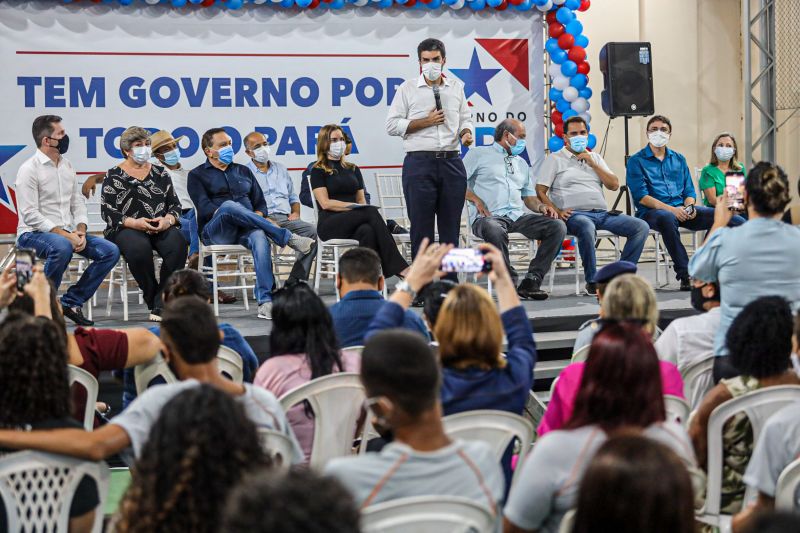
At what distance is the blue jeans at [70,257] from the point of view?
584 centimetres

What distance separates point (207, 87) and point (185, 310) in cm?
579

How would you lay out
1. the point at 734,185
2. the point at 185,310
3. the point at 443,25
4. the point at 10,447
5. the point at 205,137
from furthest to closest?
1. the point at 443,25
2. the point at 205,137
3. the point at 734,185
4. the point at 185,310
5. the point at 10,447

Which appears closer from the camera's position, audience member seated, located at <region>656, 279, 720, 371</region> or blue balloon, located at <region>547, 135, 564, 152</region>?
audience member seated, located at <region>656, 279, 720, 371</region>

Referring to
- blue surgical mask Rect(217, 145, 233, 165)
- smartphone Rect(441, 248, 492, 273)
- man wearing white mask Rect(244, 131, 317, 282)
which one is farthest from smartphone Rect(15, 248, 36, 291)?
man wearing white mask Rect(244, 131, 317, 282)

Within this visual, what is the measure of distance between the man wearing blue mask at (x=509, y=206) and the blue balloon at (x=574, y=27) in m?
1.75

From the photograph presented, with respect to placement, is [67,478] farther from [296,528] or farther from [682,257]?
[682,257]

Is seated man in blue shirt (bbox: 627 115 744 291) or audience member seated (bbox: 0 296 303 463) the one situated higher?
seated man in blue shirt (bbox: 627 115 744 291)

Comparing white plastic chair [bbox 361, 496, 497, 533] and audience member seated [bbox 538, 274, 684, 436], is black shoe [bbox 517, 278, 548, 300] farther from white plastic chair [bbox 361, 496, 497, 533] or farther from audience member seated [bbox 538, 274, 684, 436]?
white plastic chair [bbox 361, 496, 497, 533]

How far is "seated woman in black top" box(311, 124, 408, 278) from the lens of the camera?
6.56m

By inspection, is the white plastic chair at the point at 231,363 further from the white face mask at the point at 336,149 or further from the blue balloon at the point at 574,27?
the blue balloon at the point at 574,27

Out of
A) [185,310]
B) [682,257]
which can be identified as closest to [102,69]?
[682,257]

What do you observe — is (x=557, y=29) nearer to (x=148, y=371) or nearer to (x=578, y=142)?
(x=578, y=142)

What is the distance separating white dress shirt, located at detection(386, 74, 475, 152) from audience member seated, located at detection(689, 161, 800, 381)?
105 inches

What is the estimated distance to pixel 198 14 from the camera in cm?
794
